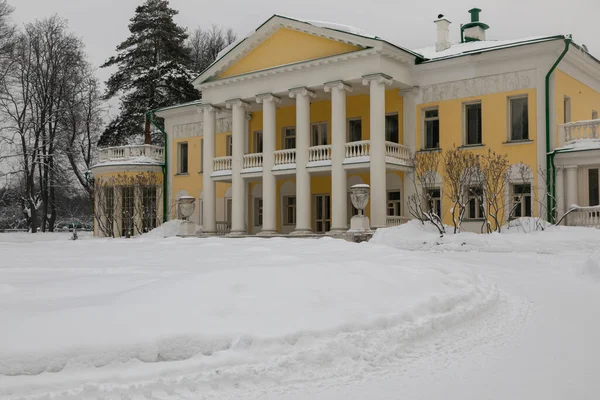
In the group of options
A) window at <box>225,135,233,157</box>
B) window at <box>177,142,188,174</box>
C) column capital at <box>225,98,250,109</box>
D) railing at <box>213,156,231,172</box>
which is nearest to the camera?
column capital at <box>225,98,250,109</box>

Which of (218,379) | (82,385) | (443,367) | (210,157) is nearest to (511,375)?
(443,367)

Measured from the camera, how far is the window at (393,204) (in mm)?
27237

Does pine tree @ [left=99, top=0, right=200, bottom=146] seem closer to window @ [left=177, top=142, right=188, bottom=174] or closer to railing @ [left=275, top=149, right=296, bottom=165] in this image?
window @ [left=177, top=142, right=188, bottom=174]

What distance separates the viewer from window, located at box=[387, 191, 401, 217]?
27.2 metres

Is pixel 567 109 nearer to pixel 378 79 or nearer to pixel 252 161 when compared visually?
pixel 378 79

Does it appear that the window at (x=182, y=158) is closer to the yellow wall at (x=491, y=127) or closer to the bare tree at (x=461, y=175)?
the yellow wall at (x=491, y=127)

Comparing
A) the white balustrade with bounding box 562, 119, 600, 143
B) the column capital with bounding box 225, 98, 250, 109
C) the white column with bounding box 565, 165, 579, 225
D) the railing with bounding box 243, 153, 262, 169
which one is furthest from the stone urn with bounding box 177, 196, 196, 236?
the white balustrade with bounding box 562, 119, 600, 143

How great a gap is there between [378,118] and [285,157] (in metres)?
5.64

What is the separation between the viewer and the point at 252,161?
29969 millimetres

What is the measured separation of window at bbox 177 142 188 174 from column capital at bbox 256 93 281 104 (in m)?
8.34

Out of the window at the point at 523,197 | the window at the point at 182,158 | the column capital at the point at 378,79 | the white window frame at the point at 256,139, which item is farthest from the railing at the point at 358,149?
the window at the point at 182,158

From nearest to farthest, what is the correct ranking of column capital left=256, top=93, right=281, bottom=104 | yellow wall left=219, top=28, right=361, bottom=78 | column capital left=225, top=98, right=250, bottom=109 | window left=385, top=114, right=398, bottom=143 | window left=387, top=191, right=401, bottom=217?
1. yellow wall left=219, top=28, right=361, bottom=78
2. window left=387, top=191, right=401, bottom=217
3. window left=385, top=114, right=398, bottom=143
4. column capital left=256, top=93, right=281, bottom=104
5. column capital left=225, top=98, right=250, bottom=109

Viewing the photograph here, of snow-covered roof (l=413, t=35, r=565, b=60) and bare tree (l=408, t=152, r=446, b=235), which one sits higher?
snow-covered roof (l=413, t=35, r=565, b=60)

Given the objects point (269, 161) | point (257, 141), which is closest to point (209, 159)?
point (257, 141)
